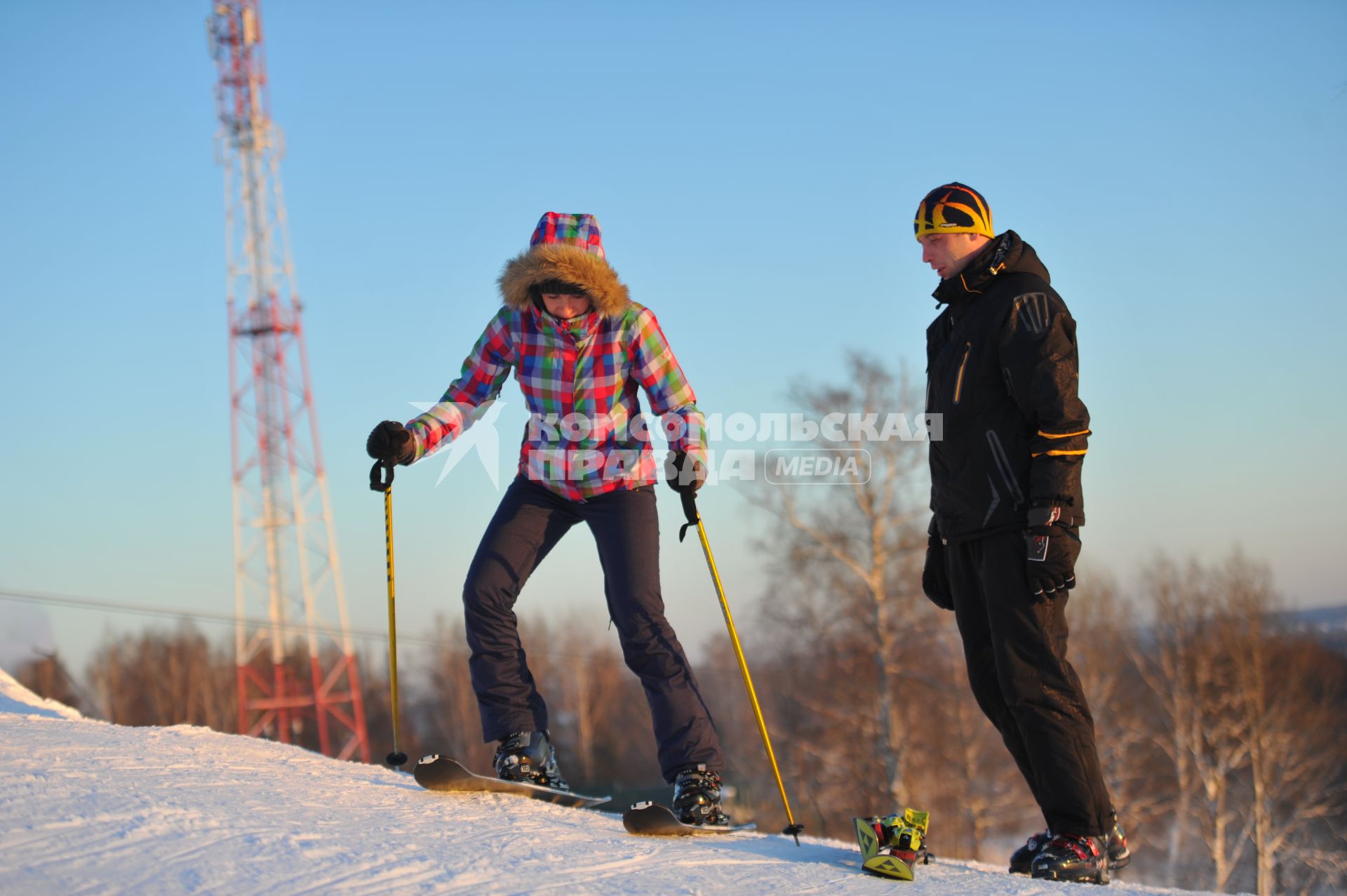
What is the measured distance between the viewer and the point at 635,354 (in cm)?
405

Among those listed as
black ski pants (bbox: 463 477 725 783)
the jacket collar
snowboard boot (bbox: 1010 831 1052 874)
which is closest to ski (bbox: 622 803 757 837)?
black ski pants (bbox: 463 477 725 783)

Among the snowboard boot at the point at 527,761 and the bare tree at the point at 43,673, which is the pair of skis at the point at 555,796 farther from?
the bare tree at the point at 43,673

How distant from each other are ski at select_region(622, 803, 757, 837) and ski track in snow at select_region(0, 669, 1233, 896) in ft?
0.21

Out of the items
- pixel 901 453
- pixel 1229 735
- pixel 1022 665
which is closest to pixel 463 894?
pixel 1022 665

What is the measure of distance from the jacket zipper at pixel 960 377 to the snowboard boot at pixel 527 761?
200 cm

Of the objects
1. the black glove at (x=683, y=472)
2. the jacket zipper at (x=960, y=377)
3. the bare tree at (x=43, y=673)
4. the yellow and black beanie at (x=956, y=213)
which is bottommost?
the bare tree at (x=43, y=673)

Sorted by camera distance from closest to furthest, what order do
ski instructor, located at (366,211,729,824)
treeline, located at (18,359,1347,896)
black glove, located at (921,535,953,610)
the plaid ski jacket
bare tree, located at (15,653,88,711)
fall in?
black glove, located at (921,535,953,610) < ski instructor, located at (366,211,729,824) < the plaid ski jacket < bare tree, located at (15,653,88,711) < treeline, located at (18,359,1347,896)

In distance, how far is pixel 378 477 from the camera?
4043mm

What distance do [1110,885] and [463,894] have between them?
1785 millimetres

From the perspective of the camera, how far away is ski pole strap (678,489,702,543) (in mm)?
4004

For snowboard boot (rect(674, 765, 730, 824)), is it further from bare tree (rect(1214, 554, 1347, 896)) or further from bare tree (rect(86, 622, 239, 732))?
bare tree (rect(86, 622, 239, 732))

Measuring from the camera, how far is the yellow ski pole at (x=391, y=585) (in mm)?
3973

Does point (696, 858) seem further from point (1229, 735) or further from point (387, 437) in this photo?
point (1229, 735)

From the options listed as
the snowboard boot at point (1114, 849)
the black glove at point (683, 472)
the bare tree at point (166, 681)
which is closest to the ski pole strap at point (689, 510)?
the black glove at point (683, 472)
